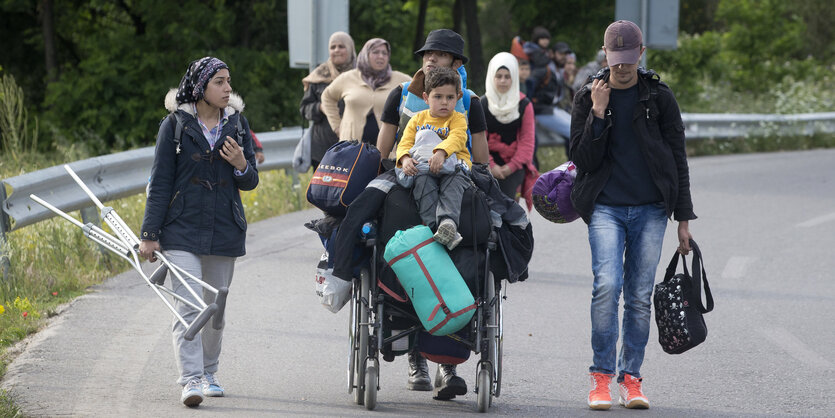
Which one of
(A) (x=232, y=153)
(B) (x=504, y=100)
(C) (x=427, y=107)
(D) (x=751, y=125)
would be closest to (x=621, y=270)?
(C) (x=427, y=107)

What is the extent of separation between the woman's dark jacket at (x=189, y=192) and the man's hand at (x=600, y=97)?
5.79 feet

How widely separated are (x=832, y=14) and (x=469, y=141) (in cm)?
5610

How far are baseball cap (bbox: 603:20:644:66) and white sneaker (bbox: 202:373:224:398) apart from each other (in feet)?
8.35

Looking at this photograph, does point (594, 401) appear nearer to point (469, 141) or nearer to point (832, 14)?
point (469, 141)

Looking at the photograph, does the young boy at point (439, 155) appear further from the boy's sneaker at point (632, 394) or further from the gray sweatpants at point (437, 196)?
the boy's sneaker at point (632, 394)

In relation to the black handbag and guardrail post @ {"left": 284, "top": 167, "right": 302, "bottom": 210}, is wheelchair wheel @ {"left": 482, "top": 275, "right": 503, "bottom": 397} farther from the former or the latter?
guardrail post @ {"left": 284, "top": 167, "right": 302, "bottom": 210}

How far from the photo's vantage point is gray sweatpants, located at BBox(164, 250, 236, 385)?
6.05 metres

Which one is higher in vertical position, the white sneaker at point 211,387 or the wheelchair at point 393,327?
the wheelchair at point 393,327

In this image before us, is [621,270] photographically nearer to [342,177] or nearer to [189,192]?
[342,177]

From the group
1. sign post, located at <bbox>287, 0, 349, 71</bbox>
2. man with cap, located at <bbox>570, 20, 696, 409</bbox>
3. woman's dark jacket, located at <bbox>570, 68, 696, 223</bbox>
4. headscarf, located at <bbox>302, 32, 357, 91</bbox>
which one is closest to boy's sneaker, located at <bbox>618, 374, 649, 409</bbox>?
man with cap, located at <bbox>570, 20, 696, 409</bbox>

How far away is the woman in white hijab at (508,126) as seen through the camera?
934 cm

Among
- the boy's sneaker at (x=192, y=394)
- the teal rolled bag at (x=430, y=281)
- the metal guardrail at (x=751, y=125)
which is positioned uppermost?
the teal rolled bag at (x=430, y=281)

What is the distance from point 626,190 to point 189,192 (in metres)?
2.17

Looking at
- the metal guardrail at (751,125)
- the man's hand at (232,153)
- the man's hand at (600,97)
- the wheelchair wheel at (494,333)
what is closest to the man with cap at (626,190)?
the man's hand at (600,97)
